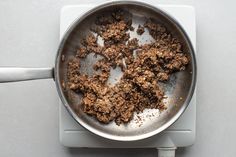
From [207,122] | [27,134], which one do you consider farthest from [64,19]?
[207,122]

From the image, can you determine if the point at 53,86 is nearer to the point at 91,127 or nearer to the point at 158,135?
the point at 91,127

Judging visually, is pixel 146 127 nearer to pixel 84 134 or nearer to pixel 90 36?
pixel 84 134

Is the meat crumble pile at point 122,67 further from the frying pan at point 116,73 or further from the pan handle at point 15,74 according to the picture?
the pan handle at point 15,74

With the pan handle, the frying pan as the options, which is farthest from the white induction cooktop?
the pan handle

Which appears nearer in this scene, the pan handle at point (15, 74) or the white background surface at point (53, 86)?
the pan handle at point (15, 74)

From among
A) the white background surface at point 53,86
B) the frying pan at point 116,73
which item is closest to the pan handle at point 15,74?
the frying pan at point 116,73

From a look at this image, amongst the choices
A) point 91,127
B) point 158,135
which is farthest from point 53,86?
point 158,135

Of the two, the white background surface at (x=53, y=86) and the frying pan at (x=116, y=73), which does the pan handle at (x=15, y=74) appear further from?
the white background surface at (x=53, y=86)

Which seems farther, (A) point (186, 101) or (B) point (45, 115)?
(B) point (45, 115)
